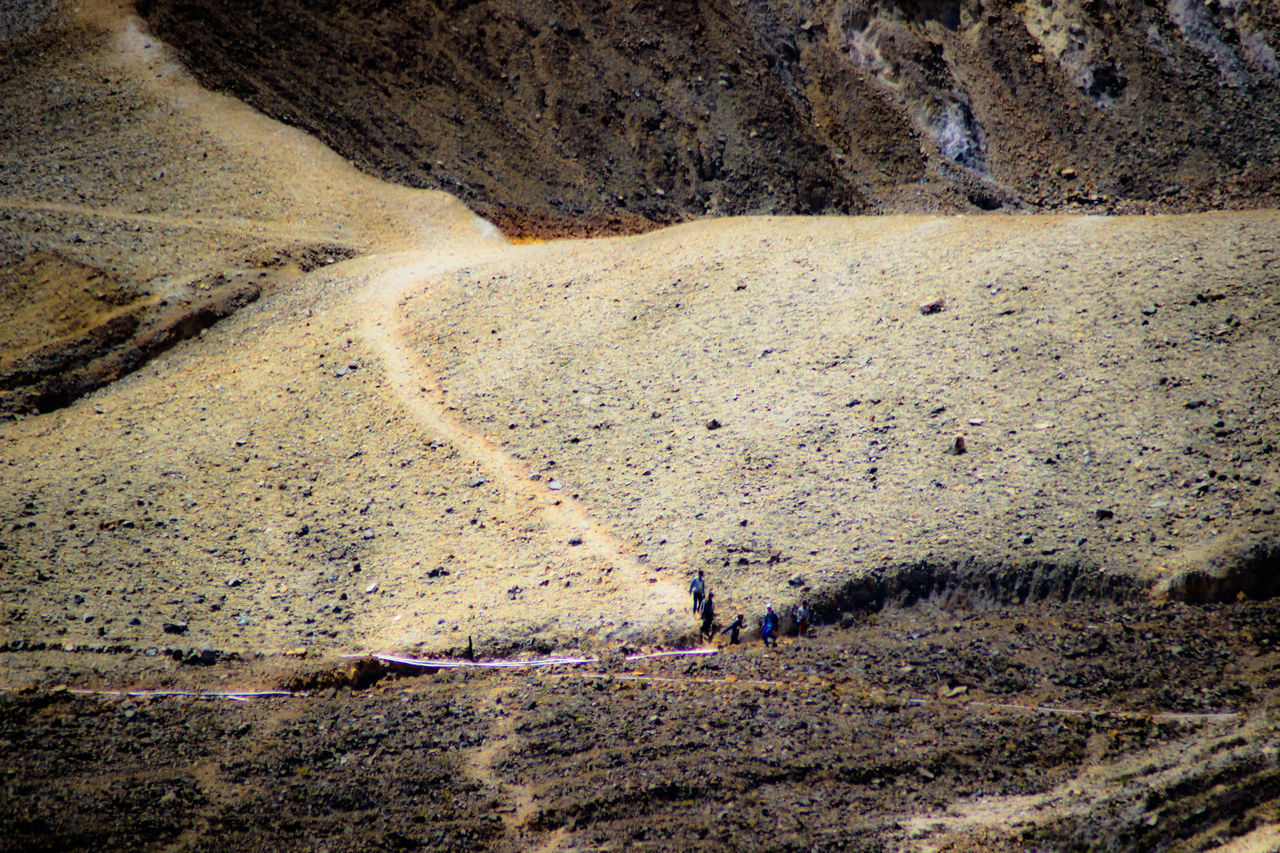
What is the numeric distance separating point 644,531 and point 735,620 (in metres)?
2.23

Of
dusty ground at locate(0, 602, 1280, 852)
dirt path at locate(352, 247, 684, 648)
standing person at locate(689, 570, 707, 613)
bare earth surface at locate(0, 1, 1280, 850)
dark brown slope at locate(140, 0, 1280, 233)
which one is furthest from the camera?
dark brown slope at locate(140, 0, 1280, 233)

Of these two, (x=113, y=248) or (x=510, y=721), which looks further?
(x=113, y=248)

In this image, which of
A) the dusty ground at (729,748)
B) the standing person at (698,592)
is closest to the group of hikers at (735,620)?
the standing person at (698,592)

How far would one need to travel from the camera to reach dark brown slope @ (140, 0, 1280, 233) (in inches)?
1112

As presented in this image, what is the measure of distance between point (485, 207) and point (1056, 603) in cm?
1938

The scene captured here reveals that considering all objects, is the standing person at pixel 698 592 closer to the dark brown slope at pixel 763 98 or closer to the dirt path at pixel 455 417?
the dirt path at pixel 455 417

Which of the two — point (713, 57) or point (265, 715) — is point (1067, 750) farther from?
point (713, 57)

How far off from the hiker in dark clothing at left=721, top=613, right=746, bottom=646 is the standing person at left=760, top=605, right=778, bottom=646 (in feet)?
0.85

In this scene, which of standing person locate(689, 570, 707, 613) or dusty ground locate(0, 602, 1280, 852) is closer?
dusty ground locate(0, 602, 1280, 852)

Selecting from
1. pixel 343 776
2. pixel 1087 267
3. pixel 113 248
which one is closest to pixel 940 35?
pixel 1087 267

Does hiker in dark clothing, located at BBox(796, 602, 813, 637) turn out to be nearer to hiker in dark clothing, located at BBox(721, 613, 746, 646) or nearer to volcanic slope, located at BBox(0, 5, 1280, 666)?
volcanic slope, located at BBox(0, 5, 1280, 666)

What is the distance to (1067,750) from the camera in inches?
368

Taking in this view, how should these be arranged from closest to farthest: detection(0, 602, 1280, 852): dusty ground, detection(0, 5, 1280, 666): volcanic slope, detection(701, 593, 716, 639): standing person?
detection(0, 602, 1280, 852): dusty ground → detection(701, 593, 716, 639): standing person → detection(0, 5, 1280, 666): volcanic slope

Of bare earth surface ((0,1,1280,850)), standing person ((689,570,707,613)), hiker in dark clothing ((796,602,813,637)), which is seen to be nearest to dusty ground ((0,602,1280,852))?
bare earth surface ((0,1,1280,850))
